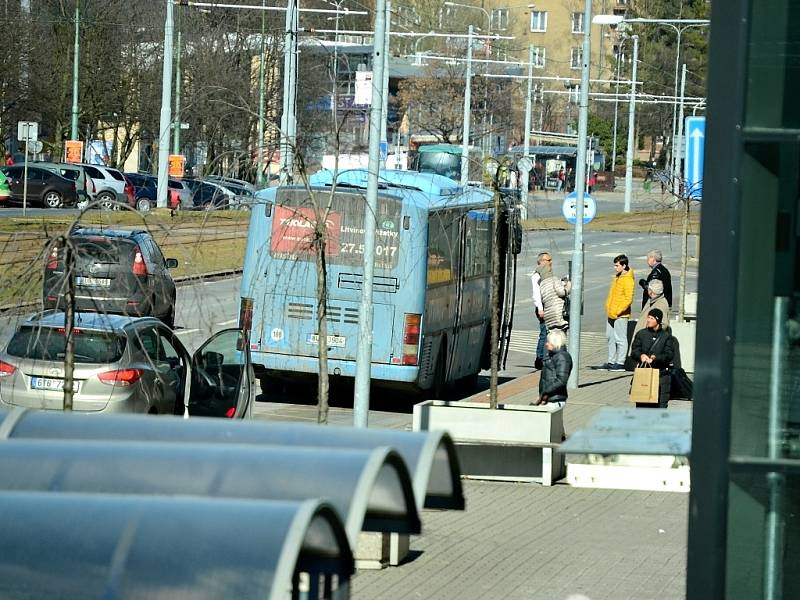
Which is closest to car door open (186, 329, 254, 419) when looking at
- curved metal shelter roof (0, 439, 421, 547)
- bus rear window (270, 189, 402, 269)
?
bus rear window (270, 189, 402, 269)

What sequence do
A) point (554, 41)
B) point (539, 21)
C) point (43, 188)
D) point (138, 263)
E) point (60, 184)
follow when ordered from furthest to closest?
point (539, 21) < point (554, 41) < point (60, 184) < point (43, 188) < point (138, 263)

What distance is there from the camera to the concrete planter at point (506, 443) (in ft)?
48.1

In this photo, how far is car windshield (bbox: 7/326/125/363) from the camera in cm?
1472

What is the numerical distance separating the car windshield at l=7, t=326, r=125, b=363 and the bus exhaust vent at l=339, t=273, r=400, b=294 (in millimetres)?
4517

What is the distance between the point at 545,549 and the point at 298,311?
8095 mm

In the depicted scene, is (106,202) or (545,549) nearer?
(545,549)

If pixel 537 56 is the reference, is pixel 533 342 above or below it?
below

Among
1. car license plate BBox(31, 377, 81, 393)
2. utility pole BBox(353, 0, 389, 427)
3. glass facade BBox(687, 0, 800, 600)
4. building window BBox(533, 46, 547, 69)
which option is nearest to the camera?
glass facade BBox(687, 0, 800, 600)

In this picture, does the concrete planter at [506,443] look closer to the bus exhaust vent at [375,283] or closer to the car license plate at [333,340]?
the bus exhaust vent at [375,283]

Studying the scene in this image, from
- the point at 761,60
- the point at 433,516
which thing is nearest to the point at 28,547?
the point at 761,60

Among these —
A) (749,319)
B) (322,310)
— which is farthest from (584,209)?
(749,319)

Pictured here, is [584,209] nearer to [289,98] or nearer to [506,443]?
[506,443]

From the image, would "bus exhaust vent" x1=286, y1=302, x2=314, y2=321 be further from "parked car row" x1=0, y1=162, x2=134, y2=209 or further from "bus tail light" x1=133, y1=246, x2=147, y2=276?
"parked car row" x1=0, y1=162, x2=134, y2=209

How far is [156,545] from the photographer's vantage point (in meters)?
4.83
